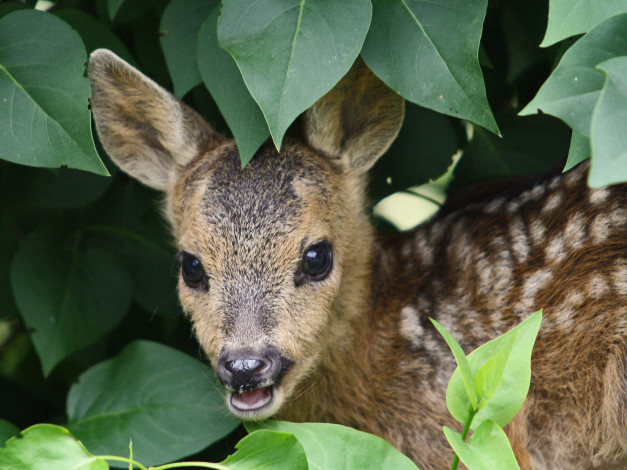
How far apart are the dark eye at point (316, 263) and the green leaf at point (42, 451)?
1.28 metres

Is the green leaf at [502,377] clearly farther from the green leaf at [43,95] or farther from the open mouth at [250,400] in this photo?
the green leaf at [43,95]

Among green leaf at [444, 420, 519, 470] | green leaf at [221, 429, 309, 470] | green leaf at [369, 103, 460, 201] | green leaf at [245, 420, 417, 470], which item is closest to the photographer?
green leaf at [444, 420, 519, 470]

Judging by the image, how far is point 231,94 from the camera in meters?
3.07

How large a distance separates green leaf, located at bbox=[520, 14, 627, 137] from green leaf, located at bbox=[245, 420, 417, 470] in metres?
1.06

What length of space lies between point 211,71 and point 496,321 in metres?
1.70

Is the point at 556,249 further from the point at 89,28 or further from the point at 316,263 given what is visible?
the point at 89,28

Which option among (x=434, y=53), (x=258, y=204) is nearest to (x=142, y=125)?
(x=258, y=204)

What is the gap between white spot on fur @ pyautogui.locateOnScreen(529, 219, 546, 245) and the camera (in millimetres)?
3764

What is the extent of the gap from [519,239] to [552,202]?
225 mm

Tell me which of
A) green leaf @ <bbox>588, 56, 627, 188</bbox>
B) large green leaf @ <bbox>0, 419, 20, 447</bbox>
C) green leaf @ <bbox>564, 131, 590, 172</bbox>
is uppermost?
green leaf @ <bbox>588, 56, 627, 188</bbox>

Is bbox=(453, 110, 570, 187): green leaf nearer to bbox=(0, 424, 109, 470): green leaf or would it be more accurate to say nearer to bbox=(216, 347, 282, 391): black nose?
bbox=(216, 347, 282, 391): black nose

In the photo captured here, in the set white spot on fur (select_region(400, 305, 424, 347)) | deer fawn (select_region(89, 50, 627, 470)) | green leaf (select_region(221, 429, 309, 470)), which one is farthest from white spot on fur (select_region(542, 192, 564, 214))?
green leaf (select_region(221, 429, 309, 470))

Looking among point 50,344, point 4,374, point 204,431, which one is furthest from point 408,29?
point 4,374

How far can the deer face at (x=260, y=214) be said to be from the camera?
10.5ft
